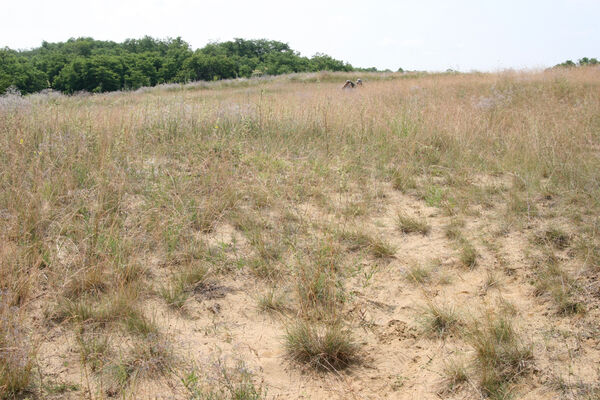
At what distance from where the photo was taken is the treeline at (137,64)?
25703mm

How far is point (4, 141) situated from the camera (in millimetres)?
4566

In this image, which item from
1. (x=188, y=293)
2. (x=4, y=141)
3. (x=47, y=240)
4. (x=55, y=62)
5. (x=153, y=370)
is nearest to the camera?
(x=153, y=370)

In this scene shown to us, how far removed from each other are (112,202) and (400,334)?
2.81 meters

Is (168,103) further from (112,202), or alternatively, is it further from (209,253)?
(209,253)

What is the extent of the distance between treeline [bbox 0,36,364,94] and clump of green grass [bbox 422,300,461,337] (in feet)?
59.7

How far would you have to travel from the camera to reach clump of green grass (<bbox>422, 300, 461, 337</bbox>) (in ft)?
8.60

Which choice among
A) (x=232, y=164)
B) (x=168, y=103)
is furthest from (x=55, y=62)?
(x=232, y=164)

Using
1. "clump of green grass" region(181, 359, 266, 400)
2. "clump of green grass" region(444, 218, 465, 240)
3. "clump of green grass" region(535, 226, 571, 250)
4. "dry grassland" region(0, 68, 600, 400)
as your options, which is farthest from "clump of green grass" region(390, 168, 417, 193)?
"clump of green grass" region(181, 359, 266, 400)

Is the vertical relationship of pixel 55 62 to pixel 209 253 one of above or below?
above

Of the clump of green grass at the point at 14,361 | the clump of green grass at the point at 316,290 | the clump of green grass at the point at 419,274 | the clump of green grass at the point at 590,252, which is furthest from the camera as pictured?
the clump of green grass at the point at 419,274

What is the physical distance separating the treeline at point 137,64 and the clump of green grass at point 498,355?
18.5 m

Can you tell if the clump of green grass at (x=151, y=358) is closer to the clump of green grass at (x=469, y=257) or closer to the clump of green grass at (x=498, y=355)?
the clump of green grass at (x=498, y=355)

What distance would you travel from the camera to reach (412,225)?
3.86 m

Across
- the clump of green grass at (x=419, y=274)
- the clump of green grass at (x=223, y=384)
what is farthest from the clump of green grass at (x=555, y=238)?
the clump of green grass at (x=223, y=384)
